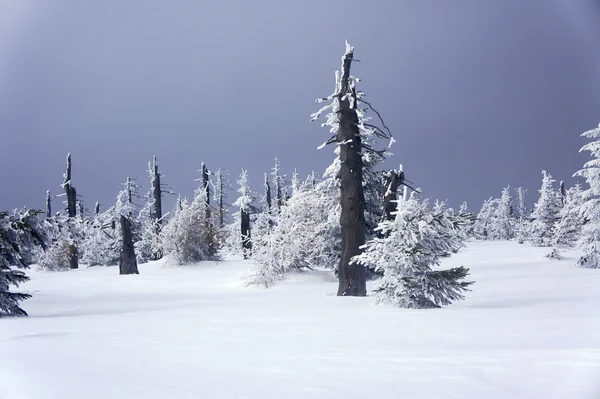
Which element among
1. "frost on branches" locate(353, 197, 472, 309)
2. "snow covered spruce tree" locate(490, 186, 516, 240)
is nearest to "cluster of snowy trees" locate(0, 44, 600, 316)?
"frost on branches" locate(353, 197, 472, 309)

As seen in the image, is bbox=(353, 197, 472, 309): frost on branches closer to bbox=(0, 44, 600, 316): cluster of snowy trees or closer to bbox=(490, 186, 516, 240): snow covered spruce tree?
bbox=(0, 44, 600, 316): cluster of snowy trees

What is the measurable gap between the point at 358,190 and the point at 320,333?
8.24 meters

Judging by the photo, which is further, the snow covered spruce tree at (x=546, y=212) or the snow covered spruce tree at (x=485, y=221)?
the snow covered spruce tree at (x=485, y=221)

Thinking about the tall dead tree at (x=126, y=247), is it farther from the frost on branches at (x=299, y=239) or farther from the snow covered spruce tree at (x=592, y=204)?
the snow covered spruce tree at (x=592, y=204)

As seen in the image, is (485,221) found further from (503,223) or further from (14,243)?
(14,243)

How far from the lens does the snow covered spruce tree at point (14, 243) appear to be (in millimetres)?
10094

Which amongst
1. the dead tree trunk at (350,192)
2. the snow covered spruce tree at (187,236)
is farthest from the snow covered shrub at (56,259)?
the dead tree trunk at (350,192)

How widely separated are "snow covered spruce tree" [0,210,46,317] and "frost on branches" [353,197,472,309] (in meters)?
7.46

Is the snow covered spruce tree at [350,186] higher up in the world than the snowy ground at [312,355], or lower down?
higher up

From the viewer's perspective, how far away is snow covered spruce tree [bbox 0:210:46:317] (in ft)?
33.1

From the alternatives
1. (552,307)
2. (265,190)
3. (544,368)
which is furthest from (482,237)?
(544,368)

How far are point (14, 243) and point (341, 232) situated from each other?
8642 mm

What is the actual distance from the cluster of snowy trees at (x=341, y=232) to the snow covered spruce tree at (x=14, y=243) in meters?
0.02

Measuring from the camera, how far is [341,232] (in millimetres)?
14711
